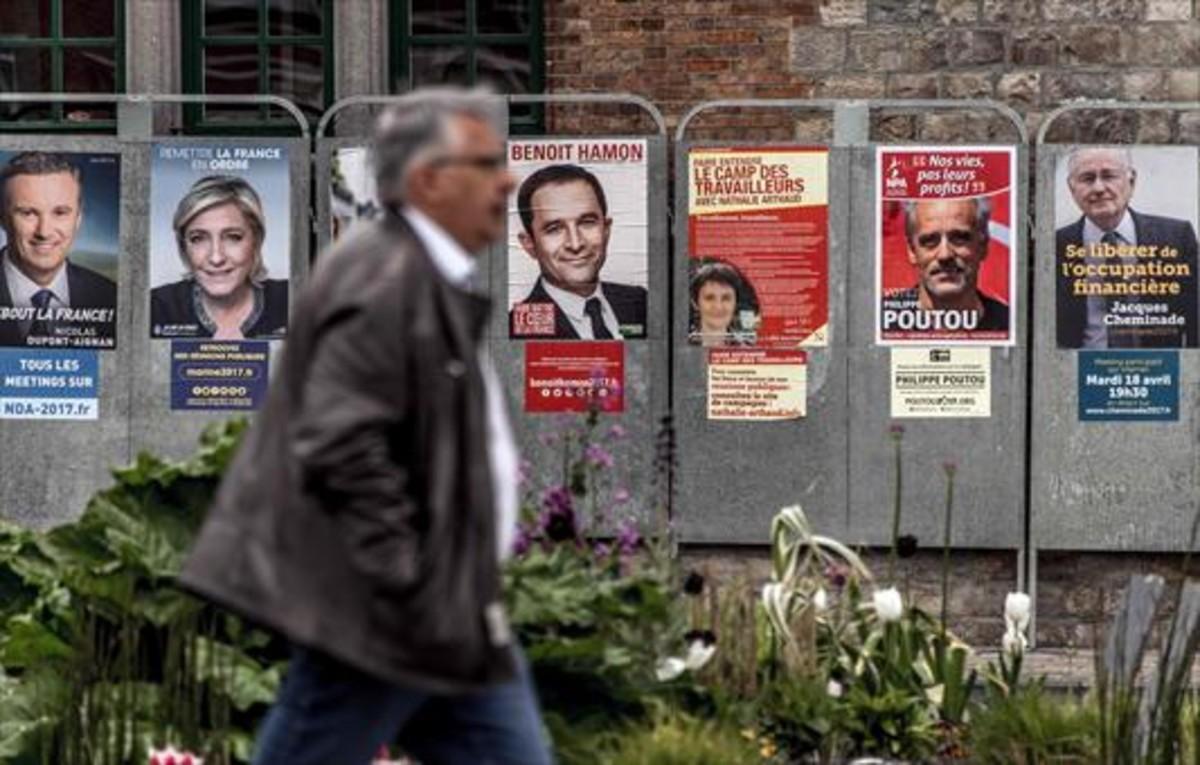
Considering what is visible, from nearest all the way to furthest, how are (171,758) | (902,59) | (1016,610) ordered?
(171,758)
(1016,610)
(902,59)

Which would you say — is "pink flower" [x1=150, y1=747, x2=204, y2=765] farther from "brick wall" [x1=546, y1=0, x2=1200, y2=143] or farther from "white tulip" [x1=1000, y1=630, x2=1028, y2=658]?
"brick wall" [x1=546, y1=0, x2=1200, y2=143]

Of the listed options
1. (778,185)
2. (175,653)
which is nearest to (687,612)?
(175,653)

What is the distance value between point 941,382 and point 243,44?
3909 millimetres

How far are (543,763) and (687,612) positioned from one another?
121 inches

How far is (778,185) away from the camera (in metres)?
14.9

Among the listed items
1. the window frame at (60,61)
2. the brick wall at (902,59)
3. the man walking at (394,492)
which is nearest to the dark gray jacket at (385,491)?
the man walking at (394,492)

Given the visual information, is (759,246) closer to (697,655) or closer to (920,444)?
(920,444)

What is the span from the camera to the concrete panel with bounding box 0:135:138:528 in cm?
1513

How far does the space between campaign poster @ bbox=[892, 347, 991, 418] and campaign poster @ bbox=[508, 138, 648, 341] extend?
1.18 m

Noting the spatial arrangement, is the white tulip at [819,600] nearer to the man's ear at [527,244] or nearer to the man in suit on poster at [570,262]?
the man in suit on poster at [570,262]

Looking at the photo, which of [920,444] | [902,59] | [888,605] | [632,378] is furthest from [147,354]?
[888,605]

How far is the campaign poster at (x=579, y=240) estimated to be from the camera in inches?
587

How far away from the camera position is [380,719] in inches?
259

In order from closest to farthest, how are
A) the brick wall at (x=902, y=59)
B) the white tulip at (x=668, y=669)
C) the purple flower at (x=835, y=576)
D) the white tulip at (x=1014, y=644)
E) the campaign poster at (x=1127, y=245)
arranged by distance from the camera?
the white tulip at (x=668, y=669)
the purple flower at (x=835, y=576)
the white tulip at (x=1014, y=644)
the campaign poster at (x=1127, y=245)
the brick wall at (x=902, y=59)
